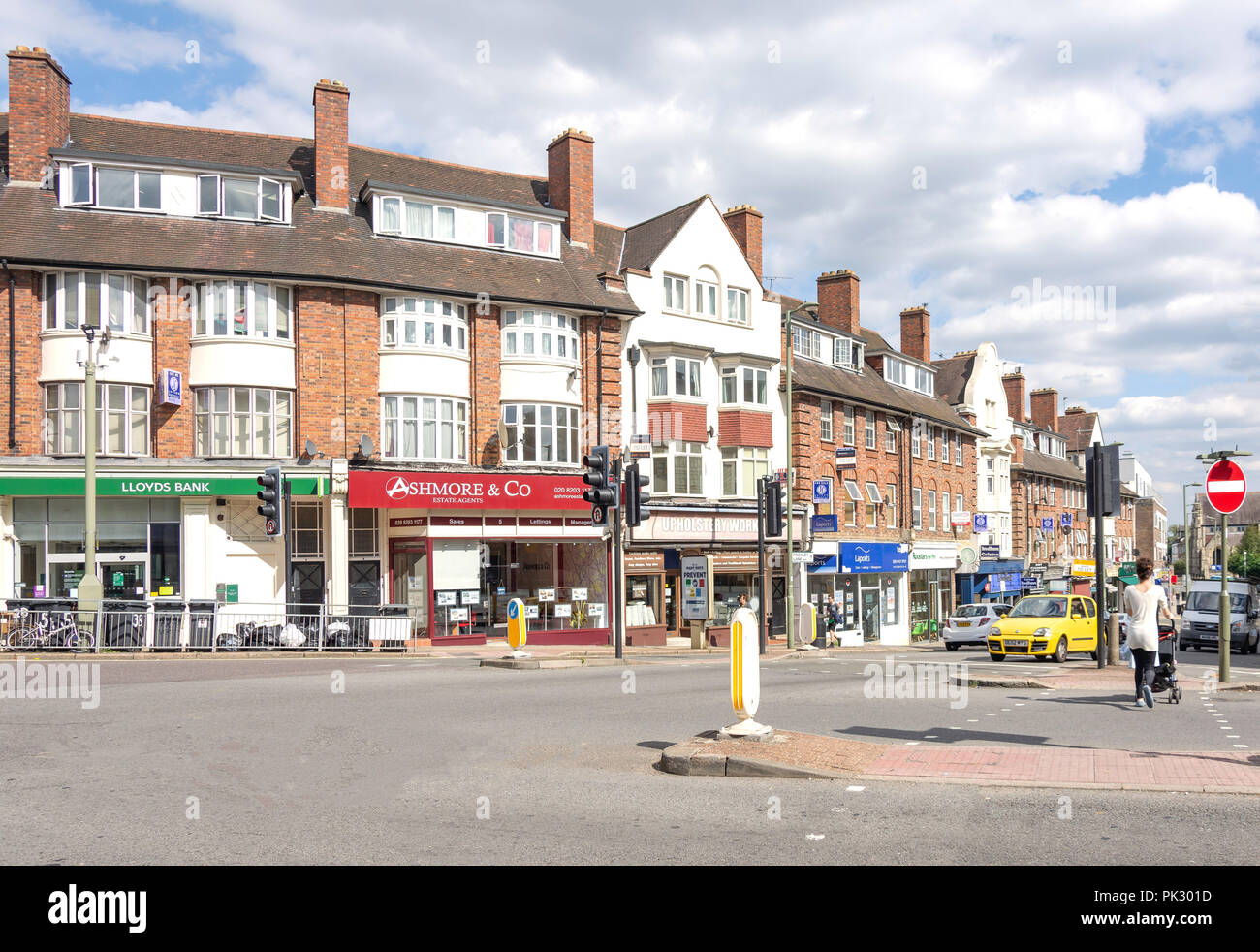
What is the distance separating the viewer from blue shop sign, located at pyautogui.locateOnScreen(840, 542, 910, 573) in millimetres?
41256

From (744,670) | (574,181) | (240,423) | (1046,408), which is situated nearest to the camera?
(744,670)

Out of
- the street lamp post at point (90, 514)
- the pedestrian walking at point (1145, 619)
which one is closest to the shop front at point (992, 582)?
the pedestrian walking at point (1145, 619)

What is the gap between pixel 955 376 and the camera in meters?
58.4

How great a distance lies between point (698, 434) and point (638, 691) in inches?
793

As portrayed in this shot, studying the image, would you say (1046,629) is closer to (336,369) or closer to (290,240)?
(336,369)

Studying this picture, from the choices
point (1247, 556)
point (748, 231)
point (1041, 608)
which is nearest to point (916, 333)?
point (748, 231)

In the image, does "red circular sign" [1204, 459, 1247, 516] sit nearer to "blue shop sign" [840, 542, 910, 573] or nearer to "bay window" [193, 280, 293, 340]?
"bay window" [193, 280, 293, 340]

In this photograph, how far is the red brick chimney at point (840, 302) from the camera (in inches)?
1842

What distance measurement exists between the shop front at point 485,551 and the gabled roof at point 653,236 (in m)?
8.98

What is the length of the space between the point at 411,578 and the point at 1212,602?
27.9 m

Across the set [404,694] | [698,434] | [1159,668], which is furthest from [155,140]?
[1159,668]

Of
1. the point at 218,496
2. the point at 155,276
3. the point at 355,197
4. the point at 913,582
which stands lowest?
the point at 913,582
